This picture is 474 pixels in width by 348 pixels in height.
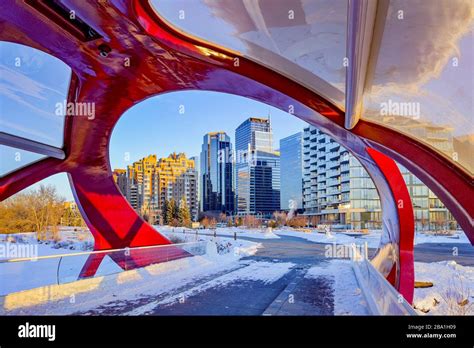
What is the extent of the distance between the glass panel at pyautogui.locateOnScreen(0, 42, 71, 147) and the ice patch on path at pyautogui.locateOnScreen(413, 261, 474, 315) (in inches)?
449

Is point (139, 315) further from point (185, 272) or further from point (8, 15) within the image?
point (8, 15)

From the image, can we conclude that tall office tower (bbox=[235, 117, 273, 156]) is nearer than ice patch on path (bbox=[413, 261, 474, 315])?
No

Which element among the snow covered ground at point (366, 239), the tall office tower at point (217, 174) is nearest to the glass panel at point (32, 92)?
the snow covered ground at point (366, 239)

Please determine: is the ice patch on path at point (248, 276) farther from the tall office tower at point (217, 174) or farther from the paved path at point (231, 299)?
the tall office tower at point (217, 174)

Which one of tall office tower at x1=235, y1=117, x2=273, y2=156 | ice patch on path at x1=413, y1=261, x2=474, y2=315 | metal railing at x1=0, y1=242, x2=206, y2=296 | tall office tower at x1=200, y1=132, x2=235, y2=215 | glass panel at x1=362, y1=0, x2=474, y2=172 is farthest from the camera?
tall office tower at x1=235, y1=117, x2=273, y2=156

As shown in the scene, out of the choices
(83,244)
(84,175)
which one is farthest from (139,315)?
(83,244)

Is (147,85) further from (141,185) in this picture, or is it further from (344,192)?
(141,185)

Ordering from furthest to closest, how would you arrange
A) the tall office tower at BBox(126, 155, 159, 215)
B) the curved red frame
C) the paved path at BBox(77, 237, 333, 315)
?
the tall office tower at BBox(126, 155, 159, 215) < the curved red frame < the paved path at BBox(77, 237, 333, 315)

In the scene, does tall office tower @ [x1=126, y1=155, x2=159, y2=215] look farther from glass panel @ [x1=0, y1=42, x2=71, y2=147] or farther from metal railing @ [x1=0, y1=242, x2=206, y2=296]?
metal railing @ [x1=0, y1=242, x2=206, y2=296]

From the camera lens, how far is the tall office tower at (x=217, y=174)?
73312mm

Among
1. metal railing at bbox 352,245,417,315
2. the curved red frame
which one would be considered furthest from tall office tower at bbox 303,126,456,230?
metal railing at bbox 352,245,417,315

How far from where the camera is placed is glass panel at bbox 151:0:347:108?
16.1 feet

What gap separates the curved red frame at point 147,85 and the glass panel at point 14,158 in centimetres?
57
